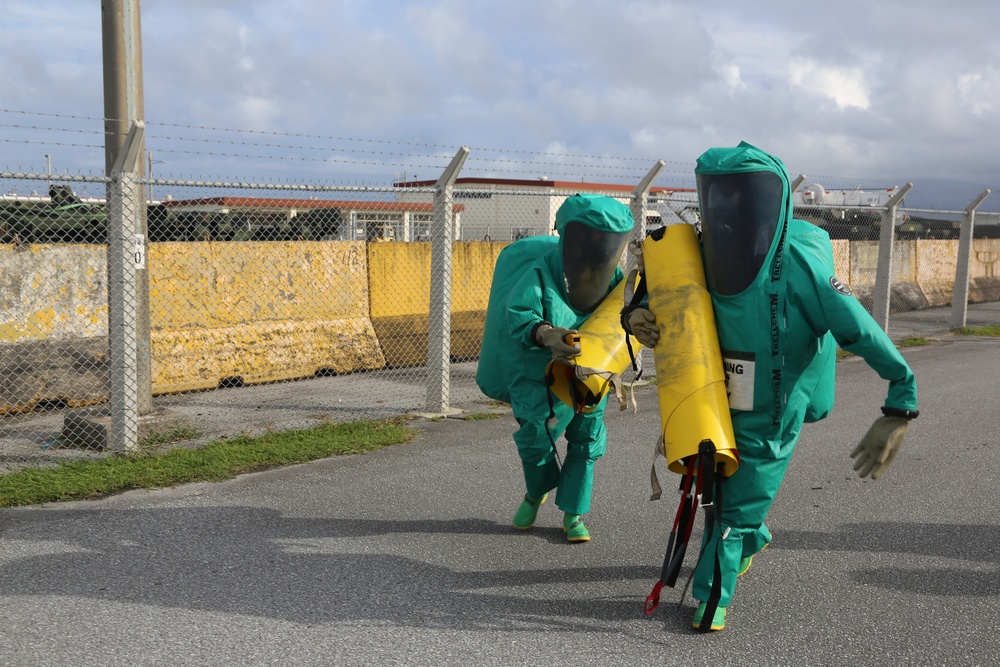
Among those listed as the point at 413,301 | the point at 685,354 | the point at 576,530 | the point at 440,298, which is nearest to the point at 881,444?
the point at 685,354

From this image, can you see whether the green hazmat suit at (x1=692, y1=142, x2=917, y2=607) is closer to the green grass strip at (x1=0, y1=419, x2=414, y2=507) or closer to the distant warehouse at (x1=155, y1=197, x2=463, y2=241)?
the green grass strip at (x1=0, y1=419, x2=414, y2=507)

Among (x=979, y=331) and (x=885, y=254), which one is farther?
(x=979, y=331)

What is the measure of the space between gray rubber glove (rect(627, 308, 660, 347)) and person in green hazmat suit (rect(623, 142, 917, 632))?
0.83 feet

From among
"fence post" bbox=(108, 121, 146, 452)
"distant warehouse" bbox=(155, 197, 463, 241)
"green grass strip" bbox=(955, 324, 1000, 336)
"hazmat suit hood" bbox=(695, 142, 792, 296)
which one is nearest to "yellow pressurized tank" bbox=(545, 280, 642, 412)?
"hazmat suit hood" bbox=(695, 142, 792, 296)

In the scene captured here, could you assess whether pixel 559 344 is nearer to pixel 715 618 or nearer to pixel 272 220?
pixel 715 618

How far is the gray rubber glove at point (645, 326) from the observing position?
3.76m

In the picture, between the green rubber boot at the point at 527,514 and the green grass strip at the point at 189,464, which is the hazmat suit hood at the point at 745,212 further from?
the green grass strip at the point at 189,464

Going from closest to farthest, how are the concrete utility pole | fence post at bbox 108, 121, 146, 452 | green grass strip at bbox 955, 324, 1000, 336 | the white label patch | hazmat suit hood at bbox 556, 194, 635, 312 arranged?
the white label patch → hazmat suit hood at bbox 556, 194, 635, 312 → fence post at bbox 108, 121, 146, 452 → the concrete utility pole → green grass strip at bbox 955, 324, 1000, 336

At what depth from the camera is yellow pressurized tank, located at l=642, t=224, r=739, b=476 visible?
348 cm

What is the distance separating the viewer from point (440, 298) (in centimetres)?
777

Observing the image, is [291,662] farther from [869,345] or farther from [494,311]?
[869,345]

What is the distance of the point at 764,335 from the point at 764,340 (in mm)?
Result: 19

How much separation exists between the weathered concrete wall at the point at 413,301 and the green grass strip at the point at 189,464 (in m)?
2.60

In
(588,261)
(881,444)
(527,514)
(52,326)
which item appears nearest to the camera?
(881,444)
